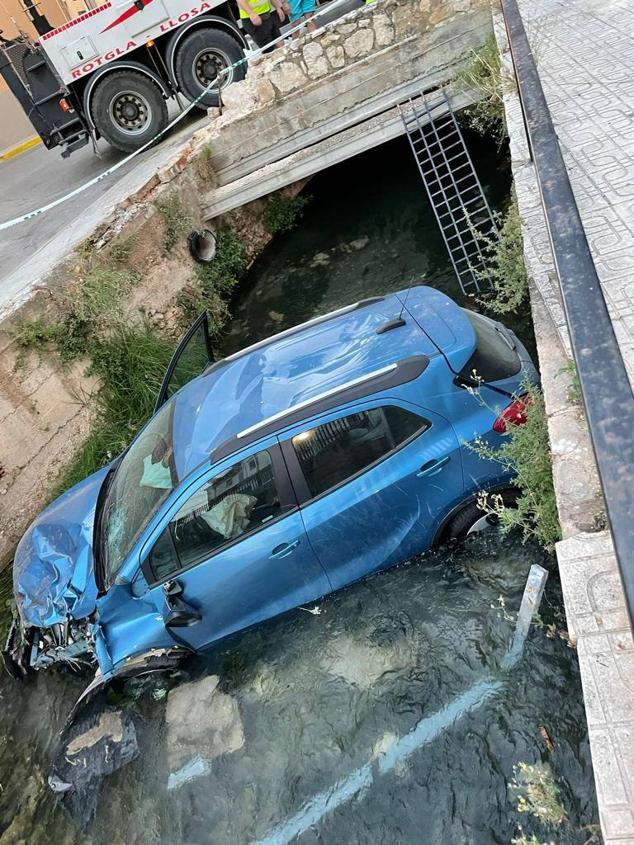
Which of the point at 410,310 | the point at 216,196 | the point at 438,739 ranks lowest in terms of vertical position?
the point at 438,739

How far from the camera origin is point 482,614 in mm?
3955

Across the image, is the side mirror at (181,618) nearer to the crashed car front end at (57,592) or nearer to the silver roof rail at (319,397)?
the crashed car front end at (57,592)

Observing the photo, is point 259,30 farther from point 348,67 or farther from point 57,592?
point 57,592

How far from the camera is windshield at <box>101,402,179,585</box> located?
3928mm

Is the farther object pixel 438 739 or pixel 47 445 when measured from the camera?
pixel 47 445

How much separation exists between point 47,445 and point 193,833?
4.66 m

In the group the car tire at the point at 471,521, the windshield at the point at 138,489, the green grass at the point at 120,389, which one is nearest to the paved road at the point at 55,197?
the green grass at the point at 120,389

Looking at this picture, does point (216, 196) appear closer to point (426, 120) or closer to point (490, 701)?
point (426, 120)

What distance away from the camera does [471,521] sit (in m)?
4.09

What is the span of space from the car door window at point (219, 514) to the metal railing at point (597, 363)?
238 cm

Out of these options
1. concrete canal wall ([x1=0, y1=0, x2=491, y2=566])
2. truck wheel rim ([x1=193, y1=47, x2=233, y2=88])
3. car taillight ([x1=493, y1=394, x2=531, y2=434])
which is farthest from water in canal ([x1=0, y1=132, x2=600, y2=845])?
truck wheel rim ([x1=193, y1=47, x2=233, y2=88])

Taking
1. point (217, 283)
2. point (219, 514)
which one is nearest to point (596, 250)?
point (219, 514)

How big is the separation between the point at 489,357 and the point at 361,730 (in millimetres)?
2597

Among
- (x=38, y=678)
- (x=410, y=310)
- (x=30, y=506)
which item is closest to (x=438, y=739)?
(x=410, y=310)
